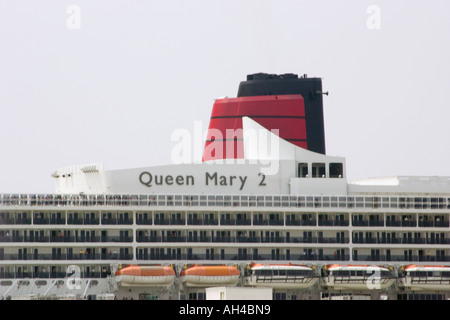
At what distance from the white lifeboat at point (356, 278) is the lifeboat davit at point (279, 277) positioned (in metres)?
1.17

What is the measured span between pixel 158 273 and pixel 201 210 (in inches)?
245

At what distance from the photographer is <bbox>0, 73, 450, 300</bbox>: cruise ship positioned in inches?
4690

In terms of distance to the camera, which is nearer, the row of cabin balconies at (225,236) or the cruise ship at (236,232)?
the cruise ship at (236,232)

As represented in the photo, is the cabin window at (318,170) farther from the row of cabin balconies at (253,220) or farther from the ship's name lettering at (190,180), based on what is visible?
the ship's name lettering at (190,180)

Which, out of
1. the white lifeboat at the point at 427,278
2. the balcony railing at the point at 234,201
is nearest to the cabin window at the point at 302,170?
the balcony railing at the point at 234,201

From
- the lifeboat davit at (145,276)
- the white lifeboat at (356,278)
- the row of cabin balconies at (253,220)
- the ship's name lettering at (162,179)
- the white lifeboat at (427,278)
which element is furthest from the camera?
the ship's name lettering at (162,179)

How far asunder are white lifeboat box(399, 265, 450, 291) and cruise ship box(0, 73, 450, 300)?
6 centimetres

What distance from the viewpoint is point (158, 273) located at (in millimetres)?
117500

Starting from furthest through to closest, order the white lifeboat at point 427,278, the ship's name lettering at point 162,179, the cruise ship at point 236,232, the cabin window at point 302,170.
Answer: the cabin window at point 302,170, the ship's name lettering at point 162,179, the white lifeboat at point 427,278, the cruise ship at point 236,232

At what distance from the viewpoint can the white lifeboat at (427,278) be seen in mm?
121000

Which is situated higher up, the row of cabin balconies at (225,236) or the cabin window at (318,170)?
the cabin window at (318,170)

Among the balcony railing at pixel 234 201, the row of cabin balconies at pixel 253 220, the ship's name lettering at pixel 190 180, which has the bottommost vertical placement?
the row of cabin balconies at pixel 253 220

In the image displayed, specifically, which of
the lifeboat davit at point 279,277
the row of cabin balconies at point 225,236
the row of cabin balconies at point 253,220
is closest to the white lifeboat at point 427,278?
the row of cabin balconies at point 225,236

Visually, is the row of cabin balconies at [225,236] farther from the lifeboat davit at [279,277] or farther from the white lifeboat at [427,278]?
the white lifeboat at [427,278]
